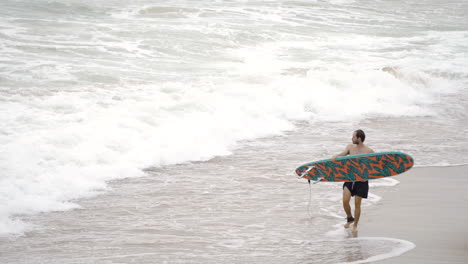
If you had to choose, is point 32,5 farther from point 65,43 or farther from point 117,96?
point 117,96

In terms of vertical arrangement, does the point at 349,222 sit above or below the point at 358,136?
below

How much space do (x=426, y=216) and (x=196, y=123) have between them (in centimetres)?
618

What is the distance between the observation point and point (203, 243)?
6496 mm

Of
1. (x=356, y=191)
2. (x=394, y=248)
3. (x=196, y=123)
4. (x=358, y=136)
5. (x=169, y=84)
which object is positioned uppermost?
(x=358, y=136)

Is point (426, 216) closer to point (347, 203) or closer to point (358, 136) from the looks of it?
point (347, 203)

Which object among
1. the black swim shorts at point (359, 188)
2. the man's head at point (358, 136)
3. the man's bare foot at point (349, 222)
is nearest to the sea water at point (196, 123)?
the man's bare foot at point (349, 222)

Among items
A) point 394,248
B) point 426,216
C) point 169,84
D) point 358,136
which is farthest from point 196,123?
point 394,248

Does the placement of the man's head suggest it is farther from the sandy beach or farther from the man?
the sandy beach

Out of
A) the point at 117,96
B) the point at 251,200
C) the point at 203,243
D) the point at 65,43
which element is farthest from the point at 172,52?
the point at 203,243

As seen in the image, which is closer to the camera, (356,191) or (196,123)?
(356,191)

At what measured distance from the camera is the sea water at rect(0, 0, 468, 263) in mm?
6777

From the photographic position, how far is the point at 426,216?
286 inches

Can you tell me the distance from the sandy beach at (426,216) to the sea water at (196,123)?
27cm

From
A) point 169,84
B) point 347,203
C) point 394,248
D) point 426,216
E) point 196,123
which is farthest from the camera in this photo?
point 169,84
